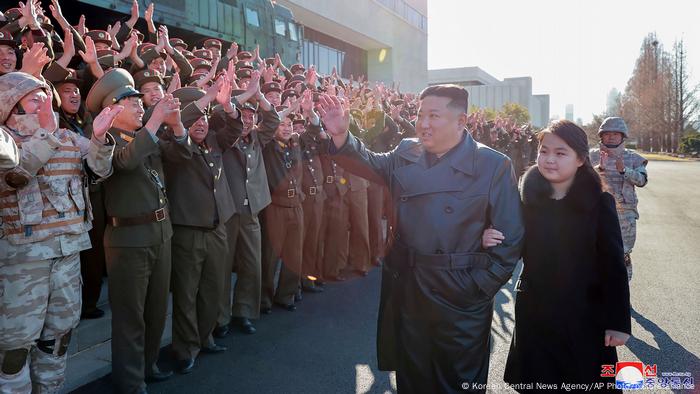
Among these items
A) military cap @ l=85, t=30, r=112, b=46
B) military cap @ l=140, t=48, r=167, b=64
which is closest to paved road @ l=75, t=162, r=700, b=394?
military cap @ l=140, t=48, r=167, b=64

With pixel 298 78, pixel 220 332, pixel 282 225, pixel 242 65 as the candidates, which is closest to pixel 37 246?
pixel 220 332

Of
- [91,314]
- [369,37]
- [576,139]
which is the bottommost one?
[91,314]

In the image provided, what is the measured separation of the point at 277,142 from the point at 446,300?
133 inches

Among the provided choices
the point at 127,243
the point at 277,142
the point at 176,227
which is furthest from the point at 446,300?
the point at 277,142

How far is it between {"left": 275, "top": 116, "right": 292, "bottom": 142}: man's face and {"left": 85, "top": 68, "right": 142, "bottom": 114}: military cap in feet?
6.91

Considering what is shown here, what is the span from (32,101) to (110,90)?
586 millimetres

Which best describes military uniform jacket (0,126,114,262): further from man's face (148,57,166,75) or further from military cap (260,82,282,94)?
man's face (148,57,166,75)

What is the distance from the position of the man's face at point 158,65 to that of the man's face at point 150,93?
1.56 m

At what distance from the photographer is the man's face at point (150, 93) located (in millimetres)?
4234

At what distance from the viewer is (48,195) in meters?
2.96

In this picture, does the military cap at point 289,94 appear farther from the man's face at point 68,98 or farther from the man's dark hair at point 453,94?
the man's dark hair at point 453,94

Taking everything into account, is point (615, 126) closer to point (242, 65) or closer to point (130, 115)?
point (130, 115)

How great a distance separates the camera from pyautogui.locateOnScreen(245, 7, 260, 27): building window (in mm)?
12000

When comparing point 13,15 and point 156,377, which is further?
point 13,15
